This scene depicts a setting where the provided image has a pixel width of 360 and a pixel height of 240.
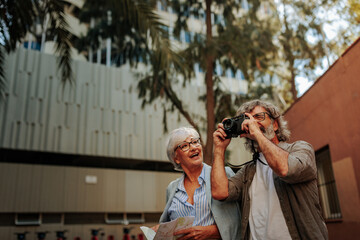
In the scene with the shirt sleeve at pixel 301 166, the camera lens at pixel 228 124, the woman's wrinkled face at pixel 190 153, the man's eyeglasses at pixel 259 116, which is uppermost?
the man's eyeglasses at pixel 259 116

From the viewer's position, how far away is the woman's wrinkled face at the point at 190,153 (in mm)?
2197

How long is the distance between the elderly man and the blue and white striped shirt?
8.4 inches

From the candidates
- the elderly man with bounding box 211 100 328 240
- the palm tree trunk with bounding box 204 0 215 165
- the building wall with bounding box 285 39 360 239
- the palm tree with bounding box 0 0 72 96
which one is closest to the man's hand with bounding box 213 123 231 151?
the elderly man with bounding box 211 100 328 240

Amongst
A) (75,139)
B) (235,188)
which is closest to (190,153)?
(235,188)

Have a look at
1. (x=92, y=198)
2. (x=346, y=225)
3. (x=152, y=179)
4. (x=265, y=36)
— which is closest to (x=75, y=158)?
(x=92, y=198)

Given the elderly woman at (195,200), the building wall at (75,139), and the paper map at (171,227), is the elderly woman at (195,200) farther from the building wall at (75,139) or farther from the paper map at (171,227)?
the building wall at (75,139)

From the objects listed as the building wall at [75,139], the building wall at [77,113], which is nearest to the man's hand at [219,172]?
the building wall at [75,139]

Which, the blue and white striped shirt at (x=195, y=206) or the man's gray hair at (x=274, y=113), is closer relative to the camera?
the man's gray hair at (x=274, y=113)

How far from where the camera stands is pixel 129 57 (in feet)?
29.0

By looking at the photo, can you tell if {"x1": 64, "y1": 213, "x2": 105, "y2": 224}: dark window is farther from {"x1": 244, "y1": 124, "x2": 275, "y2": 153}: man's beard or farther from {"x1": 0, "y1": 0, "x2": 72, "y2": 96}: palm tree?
{"x1": 244, "y1": 124, "x2": 275, "y2": 153}: man's beard

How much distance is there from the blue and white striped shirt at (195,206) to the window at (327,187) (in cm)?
432

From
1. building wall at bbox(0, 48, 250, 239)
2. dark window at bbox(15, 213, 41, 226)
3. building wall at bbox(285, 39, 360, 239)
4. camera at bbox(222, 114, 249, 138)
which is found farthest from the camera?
building wall at bbox(0, 48, 250, 239)

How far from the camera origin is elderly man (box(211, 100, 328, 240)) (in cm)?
152

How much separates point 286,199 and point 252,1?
7310 millimetres
